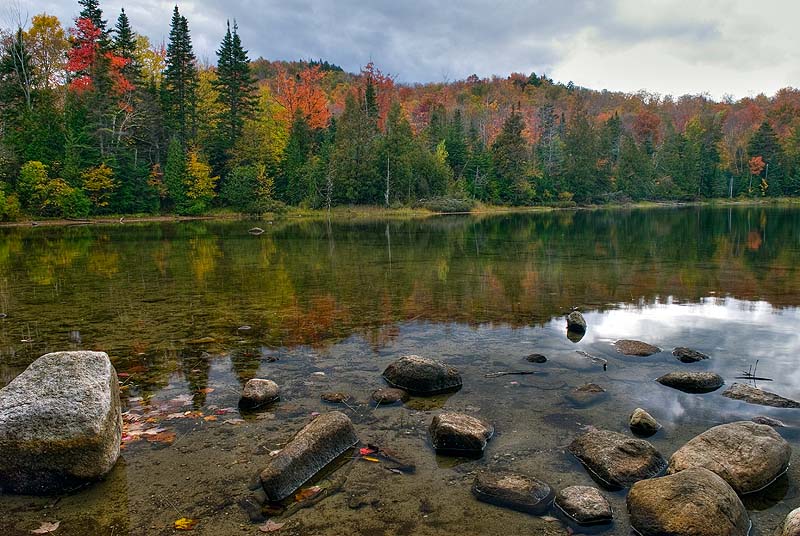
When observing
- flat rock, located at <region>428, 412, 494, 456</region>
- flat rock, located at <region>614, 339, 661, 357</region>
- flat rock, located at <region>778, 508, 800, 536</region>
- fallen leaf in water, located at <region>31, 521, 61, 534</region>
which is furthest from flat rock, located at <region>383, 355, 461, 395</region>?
fallen leaf in water, located at <region>31, 521, 61, 534</region>

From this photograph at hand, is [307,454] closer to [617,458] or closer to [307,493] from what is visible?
[307,493]

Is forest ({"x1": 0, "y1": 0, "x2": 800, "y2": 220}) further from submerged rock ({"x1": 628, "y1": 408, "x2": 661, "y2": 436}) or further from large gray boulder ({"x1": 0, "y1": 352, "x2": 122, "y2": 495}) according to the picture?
submerged rock ({"x1": 628, "y1": 408, "x2": 661, "y2": 436})

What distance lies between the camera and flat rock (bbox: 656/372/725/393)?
779 cm

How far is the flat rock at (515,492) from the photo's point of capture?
4.98 m

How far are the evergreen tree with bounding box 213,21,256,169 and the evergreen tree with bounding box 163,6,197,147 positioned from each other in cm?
340

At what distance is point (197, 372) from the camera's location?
8609mm

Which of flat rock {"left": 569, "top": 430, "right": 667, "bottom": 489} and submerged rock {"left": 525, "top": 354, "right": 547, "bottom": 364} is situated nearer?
flat rock {"left": 569, "top": 430, "right": 667, "bottom": 489}

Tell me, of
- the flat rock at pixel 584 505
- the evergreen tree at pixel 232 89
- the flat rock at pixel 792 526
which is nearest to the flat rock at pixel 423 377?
the flat rock at pixel 584 505

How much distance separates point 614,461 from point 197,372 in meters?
6.40

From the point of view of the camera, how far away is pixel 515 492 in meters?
5.09

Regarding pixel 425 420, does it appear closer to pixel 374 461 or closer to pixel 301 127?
pixel 374 461

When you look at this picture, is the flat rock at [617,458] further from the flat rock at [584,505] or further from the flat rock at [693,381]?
the flat rock at [693,381]

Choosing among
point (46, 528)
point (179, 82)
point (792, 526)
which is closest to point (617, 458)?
point (792, 526)

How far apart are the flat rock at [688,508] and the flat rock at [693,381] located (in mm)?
3267
